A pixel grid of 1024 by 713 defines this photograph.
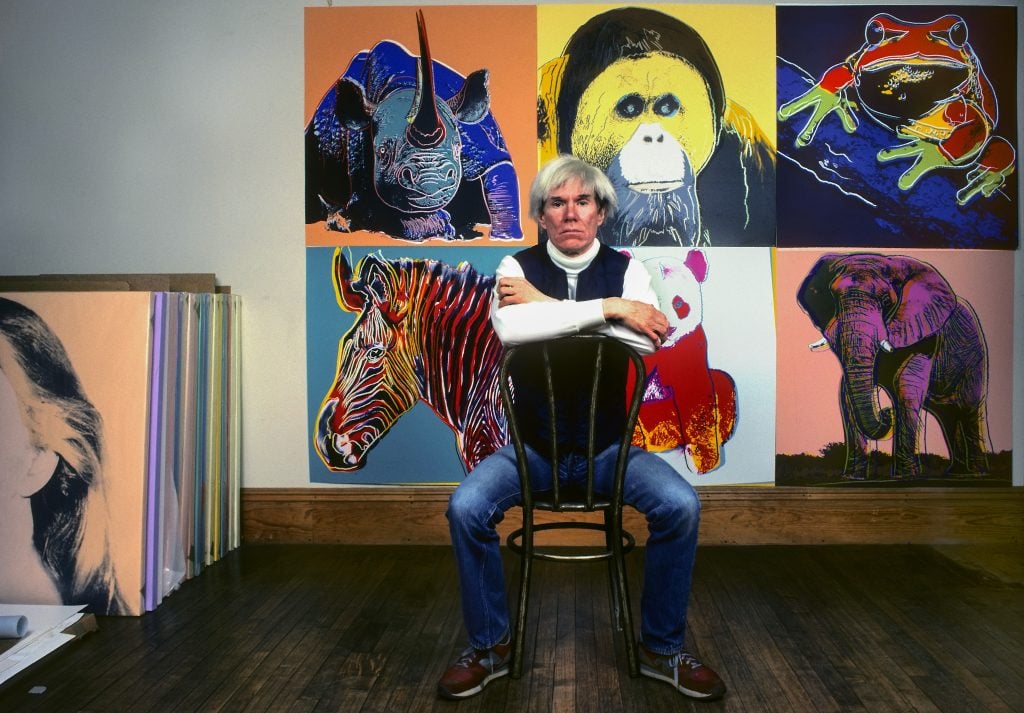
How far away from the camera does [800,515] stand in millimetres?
3633

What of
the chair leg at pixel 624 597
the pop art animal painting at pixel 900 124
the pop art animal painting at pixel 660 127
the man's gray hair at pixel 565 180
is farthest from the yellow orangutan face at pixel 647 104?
the chair leg at pixel 624 597

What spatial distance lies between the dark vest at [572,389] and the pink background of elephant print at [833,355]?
1.25 meters

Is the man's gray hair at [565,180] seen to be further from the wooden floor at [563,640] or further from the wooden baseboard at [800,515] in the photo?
the wooden baseboard at [800,515]

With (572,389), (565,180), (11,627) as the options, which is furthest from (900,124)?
(11,627)

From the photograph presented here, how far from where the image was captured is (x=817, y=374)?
3609 millimetres

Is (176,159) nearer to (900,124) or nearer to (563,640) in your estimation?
(563,640)

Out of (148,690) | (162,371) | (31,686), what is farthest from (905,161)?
(31,686)

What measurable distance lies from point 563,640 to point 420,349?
1.40 metres

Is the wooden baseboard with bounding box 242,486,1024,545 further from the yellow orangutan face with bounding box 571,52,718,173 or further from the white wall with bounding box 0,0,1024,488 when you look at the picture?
the yellow orangutan face with bounding box 571,52,718,173

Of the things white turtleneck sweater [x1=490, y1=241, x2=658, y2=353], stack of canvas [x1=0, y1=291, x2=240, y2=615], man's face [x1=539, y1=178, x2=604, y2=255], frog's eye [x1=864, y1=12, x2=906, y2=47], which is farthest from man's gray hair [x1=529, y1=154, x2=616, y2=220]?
frog's eye [x1=864, y1=12, x2=906, y2=47]

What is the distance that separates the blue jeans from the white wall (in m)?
1.54

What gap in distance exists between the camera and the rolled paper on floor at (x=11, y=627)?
258cm

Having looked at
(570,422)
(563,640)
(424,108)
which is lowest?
(563,640)

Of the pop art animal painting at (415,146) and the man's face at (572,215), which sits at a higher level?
the pop art animal painting at (415,146)
